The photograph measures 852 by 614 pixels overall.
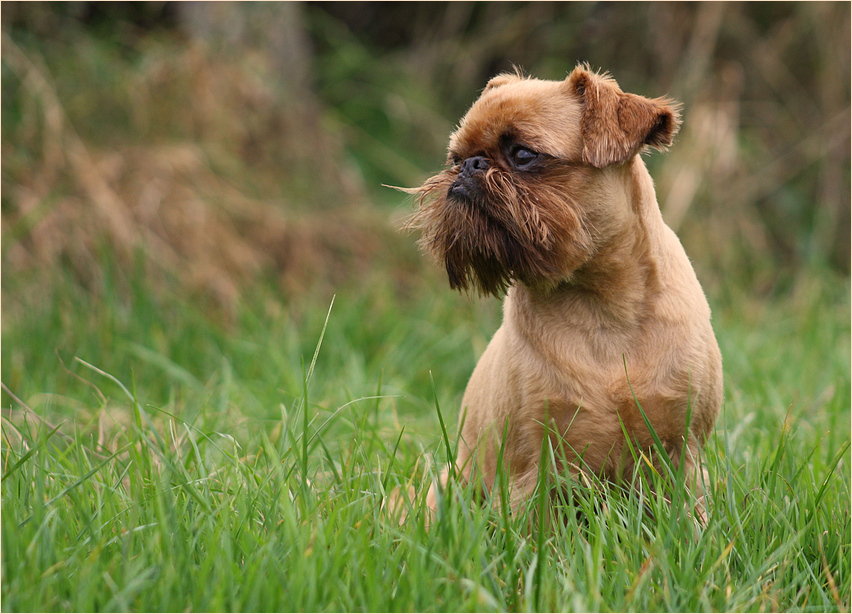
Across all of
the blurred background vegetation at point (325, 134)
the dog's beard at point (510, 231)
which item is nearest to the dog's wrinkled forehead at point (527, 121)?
the dog's beard at point (510, 231)

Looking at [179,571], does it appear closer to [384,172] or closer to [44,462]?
[44,462]

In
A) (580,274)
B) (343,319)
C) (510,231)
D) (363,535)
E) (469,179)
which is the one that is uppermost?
(469,179)

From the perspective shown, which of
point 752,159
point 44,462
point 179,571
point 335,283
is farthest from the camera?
point 752,159

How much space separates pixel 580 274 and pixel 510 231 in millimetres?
336

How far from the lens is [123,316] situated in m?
5.62

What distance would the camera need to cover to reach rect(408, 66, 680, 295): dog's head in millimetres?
2877

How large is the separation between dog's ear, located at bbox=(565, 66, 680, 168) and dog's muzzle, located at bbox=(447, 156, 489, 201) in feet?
1.27

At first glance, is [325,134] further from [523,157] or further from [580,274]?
[580,274]

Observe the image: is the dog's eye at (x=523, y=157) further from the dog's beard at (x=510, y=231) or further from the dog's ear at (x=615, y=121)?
the dog's ear at (x=615, y=121)

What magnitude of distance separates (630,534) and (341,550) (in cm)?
94

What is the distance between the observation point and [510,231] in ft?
9.59

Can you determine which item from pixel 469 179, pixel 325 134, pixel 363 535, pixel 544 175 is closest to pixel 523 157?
pixel 544 175

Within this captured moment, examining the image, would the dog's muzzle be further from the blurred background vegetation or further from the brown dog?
the blurred background vegetation

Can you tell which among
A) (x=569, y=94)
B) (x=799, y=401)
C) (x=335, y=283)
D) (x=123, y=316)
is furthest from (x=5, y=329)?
(x=799, y=401)
